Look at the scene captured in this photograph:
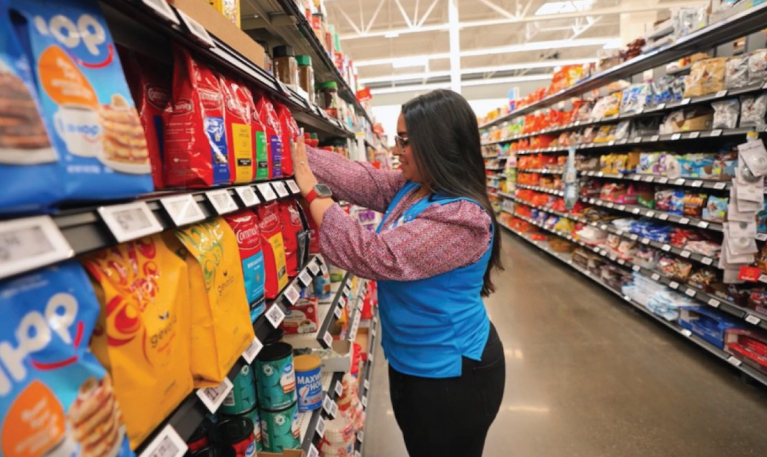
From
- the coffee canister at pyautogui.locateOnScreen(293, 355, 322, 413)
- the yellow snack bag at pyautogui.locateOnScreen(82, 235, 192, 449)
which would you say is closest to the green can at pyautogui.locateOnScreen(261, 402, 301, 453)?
the coffee canister at pyautogui.locateOnScreen(293, 355, 322, 413)

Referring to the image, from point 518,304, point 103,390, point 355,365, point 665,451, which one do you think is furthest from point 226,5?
point 518,304

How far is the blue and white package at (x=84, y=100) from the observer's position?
0.49m

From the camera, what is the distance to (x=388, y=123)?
18.0 meters

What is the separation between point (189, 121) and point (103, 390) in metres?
0.53

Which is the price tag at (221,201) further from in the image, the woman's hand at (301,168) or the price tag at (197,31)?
the woman's hand at (301,168)

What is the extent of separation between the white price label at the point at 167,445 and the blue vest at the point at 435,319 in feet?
2.70

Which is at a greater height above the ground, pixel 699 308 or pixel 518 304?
pixel 699 308

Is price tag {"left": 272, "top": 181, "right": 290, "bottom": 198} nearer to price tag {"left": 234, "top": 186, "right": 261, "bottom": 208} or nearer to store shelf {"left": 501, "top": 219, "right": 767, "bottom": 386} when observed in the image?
price tag {"left": 234, "top": 186, "right": 261, "bottom": 208}

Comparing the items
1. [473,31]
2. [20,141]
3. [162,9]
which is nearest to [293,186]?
[162,9]

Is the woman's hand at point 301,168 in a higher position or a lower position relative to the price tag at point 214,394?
higher

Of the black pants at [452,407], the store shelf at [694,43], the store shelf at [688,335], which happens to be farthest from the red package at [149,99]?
the store shelf at [688,335]

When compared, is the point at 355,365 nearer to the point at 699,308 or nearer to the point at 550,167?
the point at 699,308

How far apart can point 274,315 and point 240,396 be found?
30 centimetres

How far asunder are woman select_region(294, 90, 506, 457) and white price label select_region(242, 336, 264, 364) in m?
0.31
